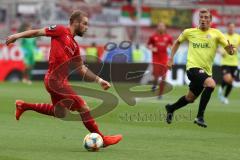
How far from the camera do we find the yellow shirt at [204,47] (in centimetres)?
1462

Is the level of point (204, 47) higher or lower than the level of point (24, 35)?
lower

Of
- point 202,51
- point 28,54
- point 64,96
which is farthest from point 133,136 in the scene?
point 28,54

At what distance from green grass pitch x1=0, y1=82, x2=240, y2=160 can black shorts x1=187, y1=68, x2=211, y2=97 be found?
77cm

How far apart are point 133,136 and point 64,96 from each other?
241 centimetres

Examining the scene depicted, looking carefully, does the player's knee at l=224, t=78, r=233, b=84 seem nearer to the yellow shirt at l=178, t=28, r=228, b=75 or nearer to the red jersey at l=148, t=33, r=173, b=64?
the red jersey at l=148, t=33, r=173, b=64

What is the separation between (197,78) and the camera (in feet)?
47.5

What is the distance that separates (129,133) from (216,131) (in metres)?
1.78

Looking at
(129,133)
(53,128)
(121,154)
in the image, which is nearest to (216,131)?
(129,133)

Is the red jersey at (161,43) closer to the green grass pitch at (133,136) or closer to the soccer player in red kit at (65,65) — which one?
the green grass pitch at (133,136)

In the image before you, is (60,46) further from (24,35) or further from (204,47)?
(204,47)

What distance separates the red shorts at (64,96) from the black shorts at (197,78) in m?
4.07

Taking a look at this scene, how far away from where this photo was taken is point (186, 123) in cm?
1578

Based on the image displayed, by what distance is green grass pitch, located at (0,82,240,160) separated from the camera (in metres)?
10.4

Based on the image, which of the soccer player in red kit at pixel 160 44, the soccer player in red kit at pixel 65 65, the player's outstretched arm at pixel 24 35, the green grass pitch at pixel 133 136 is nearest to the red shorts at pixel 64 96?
the soccer player in red kit at pixel 65 65
